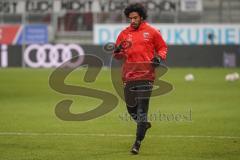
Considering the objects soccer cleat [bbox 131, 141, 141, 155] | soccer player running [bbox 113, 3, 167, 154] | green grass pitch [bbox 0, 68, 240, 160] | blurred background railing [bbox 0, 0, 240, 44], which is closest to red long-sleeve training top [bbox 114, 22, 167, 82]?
soccer player running [bbox 113, 3, 167, 154]

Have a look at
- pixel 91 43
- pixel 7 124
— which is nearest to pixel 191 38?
pixel 91 43

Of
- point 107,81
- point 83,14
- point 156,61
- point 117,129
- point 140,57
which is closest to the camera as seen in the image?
point 156,61

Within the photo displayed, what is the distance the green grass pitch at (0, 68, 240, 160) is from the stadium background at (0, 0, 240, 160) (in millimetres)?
17

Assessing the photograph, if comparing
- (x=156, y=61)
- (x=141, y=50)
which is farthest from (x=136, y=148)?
(x=141, y=50)

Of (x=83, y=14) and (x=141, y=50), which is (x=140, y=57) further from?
(x=83, y=14)

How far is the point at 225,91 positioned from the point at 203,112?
6.36 meters

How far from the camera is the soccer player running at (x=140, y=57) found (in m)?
10.7

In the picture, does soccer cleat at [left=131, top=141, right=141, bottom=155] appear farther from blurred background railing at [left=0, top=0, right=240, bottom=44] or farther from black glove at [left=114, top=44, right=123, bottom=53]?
blurred background railing at [left=0, top=0, right=240, bottom=44]

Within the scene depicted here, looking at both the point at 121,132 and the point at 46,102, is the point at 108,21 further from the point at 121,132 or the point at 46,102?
the point at 121,132

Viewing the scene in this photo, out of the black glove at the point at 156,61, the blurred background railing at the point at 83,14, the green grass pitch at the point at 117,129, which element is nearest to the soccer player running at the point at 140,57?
the black glove at the point at 156,61

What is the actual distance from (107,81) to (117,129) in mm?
13516

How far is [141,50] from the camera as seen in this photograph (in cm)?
1073

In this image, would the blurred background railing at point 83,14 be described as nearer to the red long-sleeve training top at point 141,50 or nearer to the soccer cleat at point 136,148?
the red long-sleeve training top at point 141,50

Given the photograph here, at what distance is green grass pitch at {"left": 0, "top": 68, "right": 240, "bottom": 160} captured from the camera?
10.7 metres
